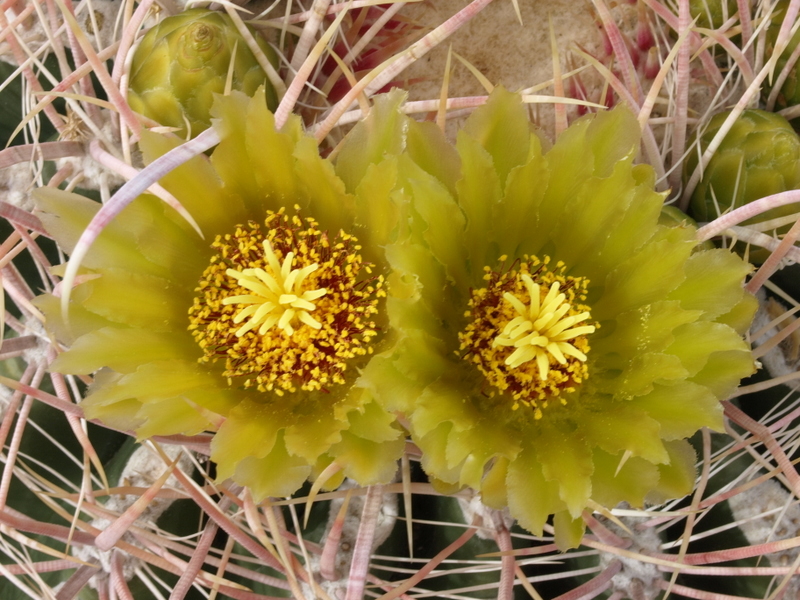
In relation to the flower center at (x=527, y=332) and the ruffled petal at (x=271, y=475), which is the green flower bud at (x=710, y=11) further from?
the ruffled petal at (x=271, y=475)

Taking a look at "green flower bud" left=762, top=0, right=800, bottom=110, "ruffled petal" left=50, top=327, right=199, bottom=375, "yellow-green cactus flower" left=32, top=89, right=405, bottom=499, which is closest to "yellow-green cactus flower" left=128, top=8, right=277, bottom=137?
"yellow-green cactus flower" left=32, top=89, right=405, bottom=499

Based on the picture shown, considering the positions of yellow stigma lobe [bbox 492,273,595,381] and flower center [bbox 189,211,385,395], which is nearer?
yellow stigma lobe [bbox 492,273,595,381]

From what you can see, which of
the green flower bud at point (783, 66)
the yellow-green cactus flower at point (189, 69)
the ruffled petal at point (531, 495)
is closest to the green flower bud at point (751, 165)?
the green flower bud at point (783, 66)

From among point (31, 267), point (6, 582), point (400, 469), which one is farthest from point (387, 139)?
point (6, 582)

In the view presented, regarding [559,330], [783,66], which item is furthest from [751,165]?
[559,330]

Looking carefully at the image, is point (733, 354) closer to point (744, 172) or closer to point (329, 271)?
point (744, 172)

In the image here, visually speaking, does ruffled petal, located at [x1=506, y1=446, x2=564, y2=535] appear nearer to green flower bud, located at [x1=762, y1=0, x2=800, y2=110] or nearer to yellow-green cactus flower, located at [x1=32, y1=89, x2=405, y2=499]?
yellow-green cactus flower, located at [x1=32, y1=89, x2=405, y2=499]

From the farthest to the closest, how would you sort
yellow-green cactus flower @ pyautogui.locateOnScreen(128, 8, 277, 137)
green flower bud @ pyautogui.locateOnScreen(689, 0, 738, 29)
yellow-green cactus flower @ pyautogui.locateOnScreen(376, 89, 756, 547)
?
green flower bud @ pyautogui.locateOnScreen(689, 0, 738, 29) → yellow-green cactus flower @ pyautogui.locateOnScreen(128, 8, 277, 137) → yellow-green cactus flower @ pyautogui.locateOnScreen(376, 89, 756, 547)
